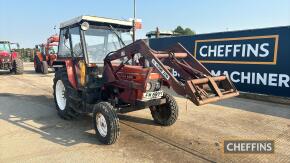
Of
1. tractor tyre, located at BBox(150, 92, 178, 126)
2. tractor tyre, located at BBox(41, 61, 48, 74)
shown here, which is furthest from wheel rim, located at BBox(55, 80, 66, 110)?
tractor tyre, located at BBox(41, 61, 48, 74)

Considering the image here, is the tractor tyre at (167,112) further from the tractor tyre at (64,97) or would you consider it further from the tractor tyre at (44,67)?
the tractor tyre at (44,67)

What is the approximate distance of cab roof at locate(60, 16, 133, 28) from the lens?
5527 mm

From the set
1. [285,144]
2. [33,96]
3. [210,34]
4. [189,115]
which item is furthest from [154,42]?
[285,144]

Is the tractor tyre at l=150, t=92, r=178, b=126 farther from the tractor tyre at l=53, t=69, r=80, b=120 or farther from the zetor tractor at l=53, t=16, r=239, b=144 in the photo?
the tractor tyre at l=53, t=69, r=80, b=120

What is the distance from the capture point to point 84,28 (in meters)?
5.34

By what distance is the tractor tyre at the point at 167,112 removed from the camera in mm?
5594

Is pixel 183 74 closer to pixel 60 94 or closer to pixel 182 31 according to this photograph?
pixel 60 94

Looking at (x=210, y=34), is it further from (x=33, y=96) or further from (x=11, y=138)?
(x=11, y=138)

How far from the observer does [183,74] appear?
484 centimetres

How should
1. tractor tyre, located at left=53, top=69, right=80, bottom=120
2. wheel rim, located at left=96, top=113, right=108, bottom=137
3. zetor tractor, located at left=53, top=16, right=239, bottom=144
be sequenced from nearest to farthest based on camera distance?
zetor tractor, located at left=53, top=16, right=239, bottom=144, wheel rim, located at left=96, top=113, right=108, bottom=137, tractor tyre, located at left=53, top=69, right=80, bottom=120

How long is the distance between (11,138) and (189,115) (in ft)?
12.8

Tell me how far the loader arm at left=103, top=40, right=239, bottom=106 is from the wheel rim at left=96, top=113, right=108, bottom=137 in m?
0.77

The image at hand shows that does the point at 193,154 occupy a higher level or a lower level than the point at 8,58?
lower

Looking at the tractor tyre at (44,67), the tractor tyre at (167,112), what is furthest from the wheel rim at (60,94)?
the tractor tyre at (44,67)
